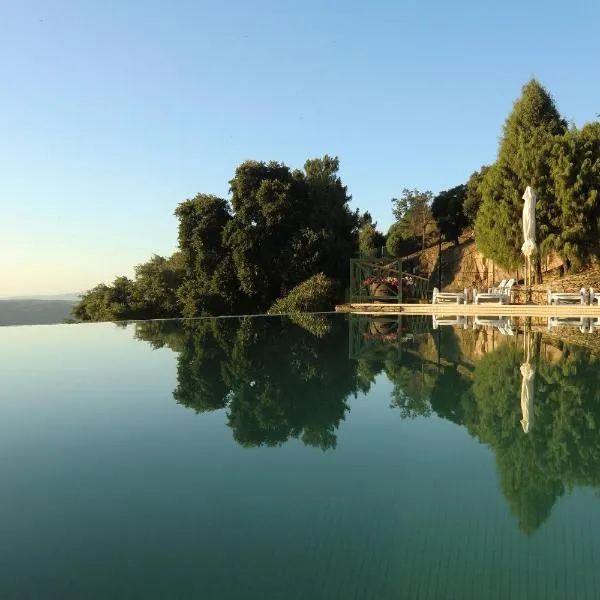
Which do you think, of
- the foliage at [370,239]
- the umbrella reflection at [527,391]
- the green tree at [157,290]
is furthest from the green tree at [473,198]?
the umbrella reflection at [527,391]

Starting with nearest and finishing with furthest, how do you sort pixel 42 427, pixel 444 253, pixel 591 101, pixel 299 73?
pixel 42 427 → pixel 299 73 → pixel 591 101 → pixel 444 253

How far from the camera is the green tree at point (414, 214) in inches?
1109

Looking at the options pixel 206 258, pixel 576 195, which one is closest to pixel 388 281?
pixel 576 195

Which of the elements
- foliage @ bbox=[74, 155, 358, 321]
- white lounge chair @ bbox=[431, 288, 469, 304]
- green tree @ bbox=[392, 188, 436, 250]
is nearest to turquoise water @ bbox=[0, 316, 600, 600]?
white lounge chair @ bbox=[431, 288, 469, 304]

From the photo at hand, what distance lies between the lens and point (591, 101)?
2220 cm

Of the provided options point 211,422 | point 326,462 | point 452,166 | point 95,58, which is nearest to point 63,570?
point 326,462

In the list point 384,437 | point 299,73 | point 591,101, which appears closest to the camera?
point 384,437

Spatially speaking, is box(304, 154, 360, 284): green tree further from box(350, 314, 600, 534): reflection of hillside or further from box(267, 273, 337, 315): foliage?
box(350, 314, 600, 534): reflection of hillside

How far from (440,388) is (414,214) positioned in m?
23.4

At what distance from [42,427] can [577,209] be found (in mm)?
17849

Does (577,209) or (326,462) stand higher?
(577,209)

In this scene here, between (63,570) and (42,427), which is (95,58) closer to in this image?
(42,427)

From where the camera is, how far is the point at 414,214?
93.6 feet

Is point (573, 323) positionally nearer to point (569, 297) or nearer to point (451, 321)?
point (451, 321)
